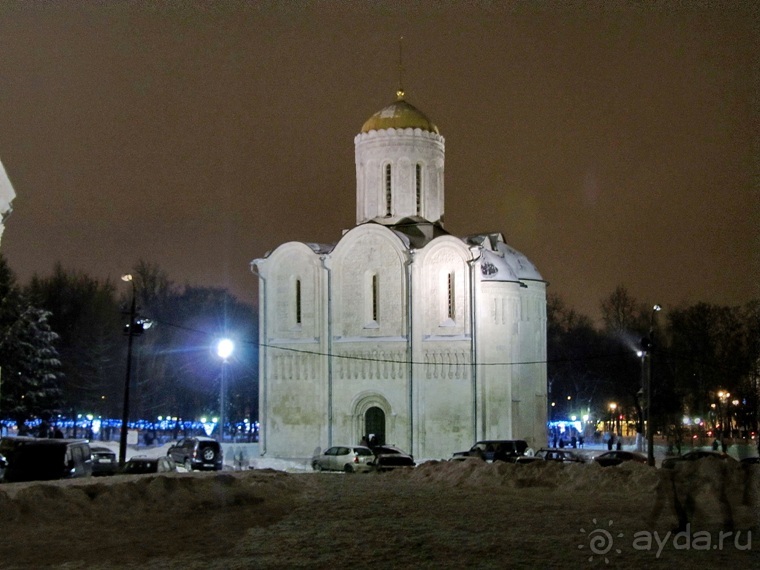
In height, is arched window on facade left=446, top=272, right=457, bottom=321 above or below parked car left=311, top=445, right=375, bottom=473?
above

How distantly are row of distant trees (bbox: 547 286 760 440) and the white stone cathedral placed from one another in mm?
7277

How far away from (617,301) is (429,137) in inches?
1149

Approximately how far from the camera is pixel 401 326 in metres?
41.3

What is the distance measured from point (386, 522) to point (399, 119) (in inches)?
1145

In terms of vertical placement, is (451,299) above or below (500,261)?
below

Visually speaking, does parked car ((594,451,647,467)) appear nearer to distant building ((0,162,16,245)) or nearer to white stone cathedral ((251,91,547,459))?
white stone cathedral ((251,91,547,459))

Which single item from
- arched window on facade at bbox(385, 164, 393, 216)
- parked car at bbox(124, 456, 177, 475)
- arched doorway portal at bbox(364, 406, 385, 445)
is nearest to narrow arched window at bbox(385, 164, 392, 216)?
arched window on facade at bbox(385, 164, 393, 216)

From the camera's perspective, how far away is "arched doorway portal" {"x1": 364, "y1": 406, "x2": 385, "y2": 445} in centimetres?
4178

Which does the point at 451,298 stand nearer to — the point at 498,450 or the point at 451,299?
the point at 451,299

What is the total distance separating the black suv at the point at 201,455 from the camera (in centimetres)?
3450

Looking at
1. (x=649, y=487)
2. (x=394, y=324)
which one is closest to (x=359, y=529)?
(x=649, y=487)

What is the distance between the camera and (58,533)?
16.5 m

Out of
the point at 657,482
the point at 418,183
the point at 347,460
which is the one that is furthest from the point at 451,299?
the point at 657,482

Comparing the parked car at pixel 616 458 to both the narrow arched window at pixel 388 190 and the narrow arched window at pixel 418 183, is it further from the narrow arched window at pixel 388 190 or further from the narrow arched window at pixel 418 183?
the narrow arched window at pixel 388 190
